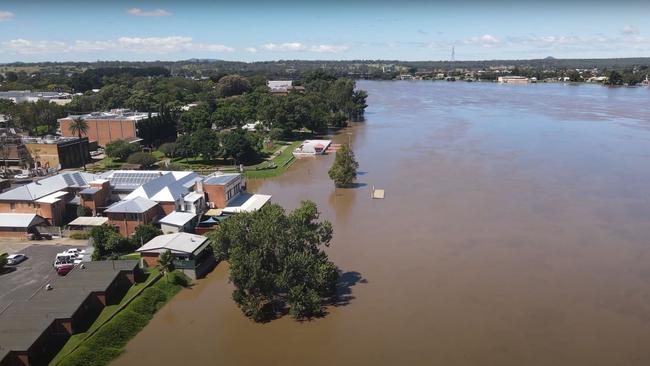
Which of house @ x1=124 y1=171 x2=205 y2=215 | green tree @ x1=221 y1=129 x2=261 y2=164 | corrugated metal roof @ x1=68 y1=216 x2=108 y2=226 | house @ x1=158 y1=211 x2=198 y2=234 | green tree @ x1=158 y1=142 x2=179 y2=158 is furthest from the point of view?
green tree @ x1=158 y1=142 x2=179 y2=158

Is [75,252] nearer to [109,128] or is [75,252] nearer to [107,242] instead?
[107,242]

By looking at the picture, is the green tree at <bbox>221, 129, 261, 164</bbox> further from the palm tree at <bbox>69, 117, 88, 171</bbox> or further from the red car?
the red car

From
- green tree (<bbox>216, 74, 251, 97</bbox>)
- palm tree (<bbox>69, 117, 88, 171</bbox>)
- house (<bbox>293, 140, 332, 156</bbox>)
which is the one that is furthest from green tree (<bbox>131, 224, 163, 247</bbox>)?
green tree (<bbox>216, 74, 251, 97</bbox>)

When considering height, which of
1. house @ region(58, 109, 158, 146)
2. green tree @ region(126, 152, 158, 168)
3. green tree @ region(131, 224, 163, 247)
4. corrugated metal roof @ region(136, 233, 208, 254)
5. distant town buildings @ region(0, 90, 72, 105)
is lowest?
green tree @ region(131, 224, 163, 247)

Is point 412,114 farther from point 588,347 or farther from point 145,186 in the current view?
point 588,347

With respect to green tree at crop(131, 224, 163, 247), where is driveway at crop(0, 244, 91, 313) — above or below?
below

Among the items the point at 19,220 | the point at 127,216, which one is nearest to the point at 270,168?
the point at 127,216

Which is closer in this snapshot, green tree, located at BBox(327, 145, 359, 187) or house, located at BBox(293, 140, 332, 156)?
green tree, located at BBox(327, 145, 359, 187)

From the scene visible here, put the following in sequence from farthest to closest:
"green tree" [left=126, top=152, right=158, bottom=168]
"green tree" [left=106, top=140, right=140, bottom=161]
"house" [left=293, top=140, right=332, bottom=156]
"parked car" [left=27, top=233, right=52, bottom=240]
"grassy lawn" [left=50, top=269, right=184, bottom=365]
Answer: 1. "house" [left=293, top=140, right=332, bottom=156]
2. "green tree" [left=106, top=140, right=140, bottom=161]
3. "green tree" [left=126, top=152, right=158, bottom=168]
4. "parked car" [left=27, top=233, right=52, bottom=240]
5. "grassy lawn" [left=50, top=269, right=184, bottom=365]
